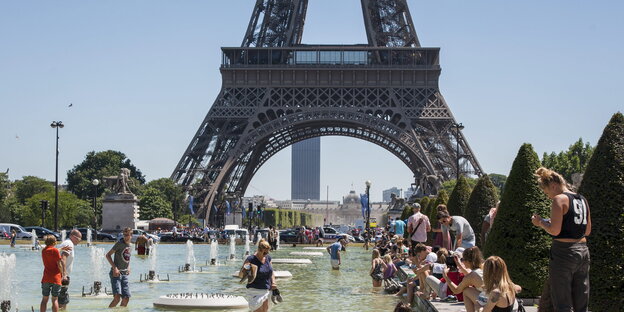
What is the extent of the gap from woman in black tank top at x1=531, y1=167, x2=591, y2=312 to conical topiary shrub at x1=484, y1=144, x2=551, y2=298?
4.91 meters

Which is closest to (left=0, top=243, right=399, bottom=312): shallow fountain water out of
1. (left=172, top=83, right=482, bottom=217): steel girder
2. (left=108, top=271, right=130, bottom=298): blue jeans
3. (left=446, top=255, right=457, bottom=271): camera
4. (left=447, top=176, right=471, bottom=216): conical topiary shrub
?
(left=108, top=271, right=130, bottom=298): blue jeans

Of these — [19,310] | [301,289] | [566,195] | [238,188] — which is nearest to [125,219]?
[238,188]

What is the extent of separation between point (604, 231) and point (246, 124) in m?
65.7

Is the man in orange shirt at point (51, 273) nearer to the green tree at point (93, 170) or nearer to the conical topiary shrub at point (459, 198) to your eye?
the conical topiary shrub at point (459, 198)

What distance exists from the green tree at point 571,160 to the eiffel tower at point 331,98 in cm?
1140

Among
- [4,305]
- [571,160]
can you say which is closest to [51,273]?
[4,305]

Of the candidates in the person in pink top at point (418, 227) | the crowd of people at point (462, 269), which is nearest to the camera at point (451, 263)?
the crowd of people at point (462, 269)

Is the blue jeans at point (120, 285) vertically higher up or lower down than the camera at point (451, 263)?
lower down

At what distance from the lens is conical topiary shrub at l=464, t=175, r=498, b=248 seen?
2467 centimetres

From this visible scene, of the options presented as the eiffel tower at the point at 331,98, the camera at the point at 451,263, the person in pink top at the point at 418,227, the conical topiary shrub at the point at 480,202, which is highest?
the eiffel tower at the point at 331,98

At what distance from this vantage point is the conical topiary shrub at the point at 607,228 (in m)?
11.5

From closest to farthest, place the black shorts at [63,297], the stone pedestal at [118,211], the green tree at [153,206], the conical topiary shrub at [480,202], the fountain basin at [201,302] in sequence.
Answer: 1. the black shorts at [63,297]
2. the fountain basin at [201,302]
3. the conical topiary shrub at [480,202]
4. the stone pedestal at [118,211]
5. the green tree at [153,206]

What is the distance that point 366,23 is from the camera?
80312 mm

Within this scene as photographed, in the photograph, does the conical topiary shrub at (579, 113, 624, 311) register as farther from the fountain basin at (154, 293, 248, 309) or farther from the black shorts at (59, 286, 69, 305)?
the black shorts at (59, 286, 69, 305)
